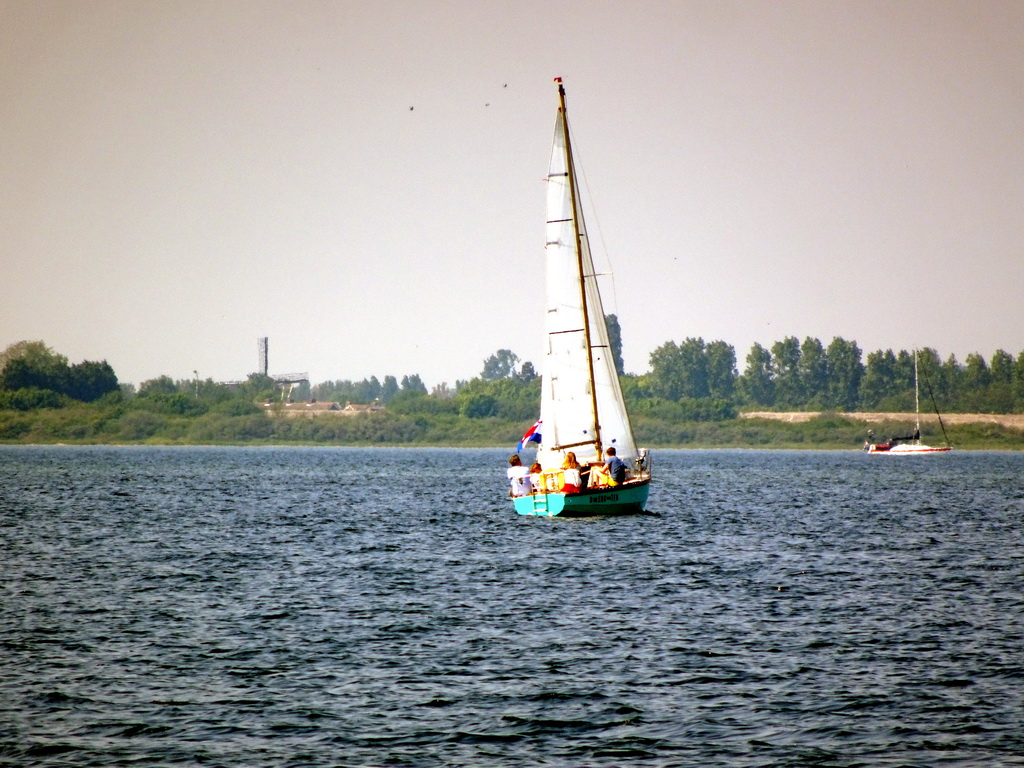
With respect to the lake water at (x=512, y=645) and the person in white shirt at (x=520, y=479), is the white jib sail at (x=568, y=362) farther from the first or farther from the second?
the lake water at (x=512, y=645)

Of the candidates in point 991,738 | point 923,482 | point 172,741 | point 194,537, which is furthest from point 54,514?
point 923,482

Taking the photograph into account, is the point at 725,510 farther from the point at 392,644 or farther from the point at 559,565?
the point at 392,644

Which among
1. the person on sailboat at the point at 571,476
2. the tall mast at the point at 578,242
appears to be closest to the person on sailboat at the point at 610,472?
the person on sailboat at the point at 571,476

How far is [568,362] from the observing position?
184ft

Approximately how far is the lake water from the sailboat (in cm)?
393

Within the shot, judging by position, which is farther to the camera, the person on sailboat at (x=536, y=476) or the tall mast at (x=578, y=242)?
the tall mast at (x=578, y=242)

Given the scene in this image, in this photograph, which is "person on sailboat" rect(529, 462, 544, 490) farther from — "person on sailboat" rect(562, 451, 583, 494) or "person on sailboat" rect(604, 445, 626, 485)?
"person on sailboat" rect(604, 445, 626, 485)

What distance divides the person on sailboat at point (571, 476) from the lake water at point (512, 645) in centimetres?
194

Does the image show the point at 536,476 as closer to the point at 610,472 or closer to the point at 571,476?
the point at 571,476

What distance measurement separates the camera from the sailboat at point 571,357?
55688mm

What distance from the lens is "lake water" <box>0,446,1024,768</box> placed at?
66.1 ft

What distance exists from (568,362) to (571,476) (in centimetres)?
582

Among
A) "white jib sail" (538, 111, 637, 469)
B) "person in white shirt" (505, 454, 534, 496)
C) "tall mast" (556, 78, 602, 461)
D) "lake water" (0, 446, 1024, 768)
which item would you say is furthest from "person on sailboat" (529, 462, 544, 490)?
"tall mast" (556, 78, 602, 461)

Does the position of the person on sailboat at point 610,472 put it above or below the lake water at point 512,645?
above
